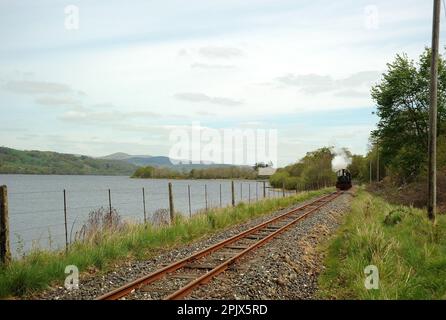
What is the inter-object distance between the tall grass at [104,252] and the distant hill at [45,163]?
5148 inches

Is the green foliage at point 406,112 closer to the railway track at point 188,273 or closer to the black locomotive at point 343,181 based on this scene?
the black locomotive at point 343,181

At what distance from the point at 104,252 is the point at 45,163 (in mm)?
151935

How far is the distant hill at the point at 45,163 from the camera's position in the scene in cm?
13746

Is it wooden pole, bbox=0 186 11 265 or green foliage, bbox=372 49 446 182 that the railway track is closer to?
wooden pole, bbox=0 186 11 265

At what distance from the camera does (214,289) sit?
8633mm

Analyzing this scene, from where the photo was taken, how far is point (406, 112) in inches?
1735

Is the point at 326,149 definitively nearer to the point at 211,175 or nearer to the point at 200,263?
the point at 211,175

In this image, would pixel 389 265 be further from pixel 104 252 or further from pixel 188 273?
pixel 104 252

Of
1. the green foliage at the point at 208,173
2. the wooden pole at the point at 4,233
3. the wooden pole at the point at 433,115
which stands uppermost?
the wooden pole at the point at 433,115

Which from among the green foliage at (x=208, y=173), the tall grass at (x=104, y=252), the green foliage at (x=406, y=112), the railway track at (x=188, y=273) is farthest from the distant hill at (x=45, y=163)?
the railway track at (x=188, y=273)

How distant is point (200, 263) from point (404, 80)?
128 feet

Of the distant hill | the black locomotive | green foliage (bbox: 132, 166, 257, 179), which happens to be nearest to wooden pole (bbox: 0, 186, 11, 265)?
the black locomotive

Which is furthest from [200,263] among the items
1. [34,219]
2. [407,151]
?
[407,151]

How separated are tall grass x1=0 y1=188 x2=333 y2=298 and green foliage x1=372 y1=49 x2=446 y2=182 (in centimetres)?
Result: 2951
